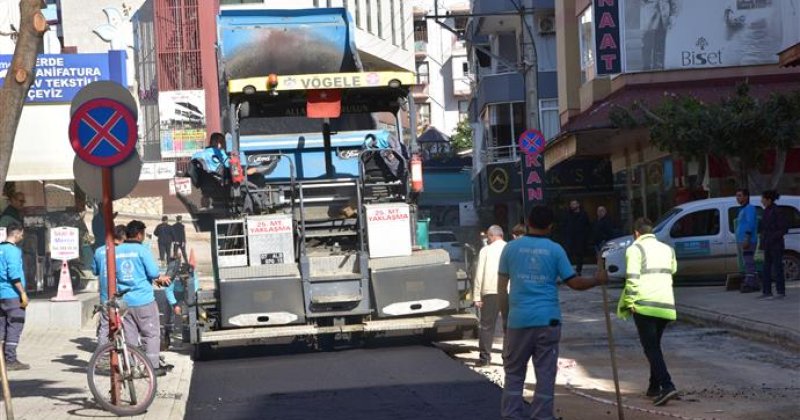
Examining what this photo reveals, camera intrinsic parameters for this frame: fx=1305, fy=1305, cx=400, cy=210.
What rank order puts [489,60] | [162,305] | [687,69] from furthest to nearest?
[489,60] → [687,69] → [162,305]

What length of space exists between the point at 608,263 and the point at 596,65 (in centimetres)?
733

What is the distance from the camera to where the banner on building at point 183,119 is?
53656 millimetres

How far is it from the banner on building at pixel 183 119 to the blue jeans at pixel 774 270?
120ft

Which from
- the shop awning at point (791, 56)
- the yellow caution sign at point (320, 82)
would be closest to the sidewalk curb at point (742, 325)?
the shop awning at point (791, 56)

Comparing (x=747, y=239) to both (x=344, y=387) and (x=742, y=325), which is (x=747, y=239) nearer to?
(x=742, y=325)

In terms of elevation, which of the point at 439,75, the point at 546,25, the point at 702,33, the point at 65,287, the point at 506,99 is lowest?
the point at 65,287

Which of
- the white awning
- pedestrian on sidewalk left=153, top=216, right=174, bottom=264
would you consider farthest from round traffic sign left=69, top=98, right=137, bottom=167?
pedestrian on sidewalk left=153, top=216, right=174, bottom=264

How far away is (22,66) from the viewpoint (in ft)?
32.9

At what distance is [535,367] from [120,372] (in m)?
3.75

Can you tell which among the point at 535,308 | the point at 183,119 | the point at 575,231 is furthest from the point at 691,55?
the point at 183,119

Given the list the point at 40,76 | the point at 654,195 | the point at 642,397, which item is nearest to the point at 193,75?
the point at 654,195

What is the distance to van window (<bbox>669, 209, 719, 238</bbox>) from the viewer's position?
2369 cm

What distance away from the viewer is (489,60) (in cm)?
5538

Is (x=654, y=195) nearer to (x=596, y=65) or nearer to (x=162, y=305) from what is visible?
(x=596, y=65)
